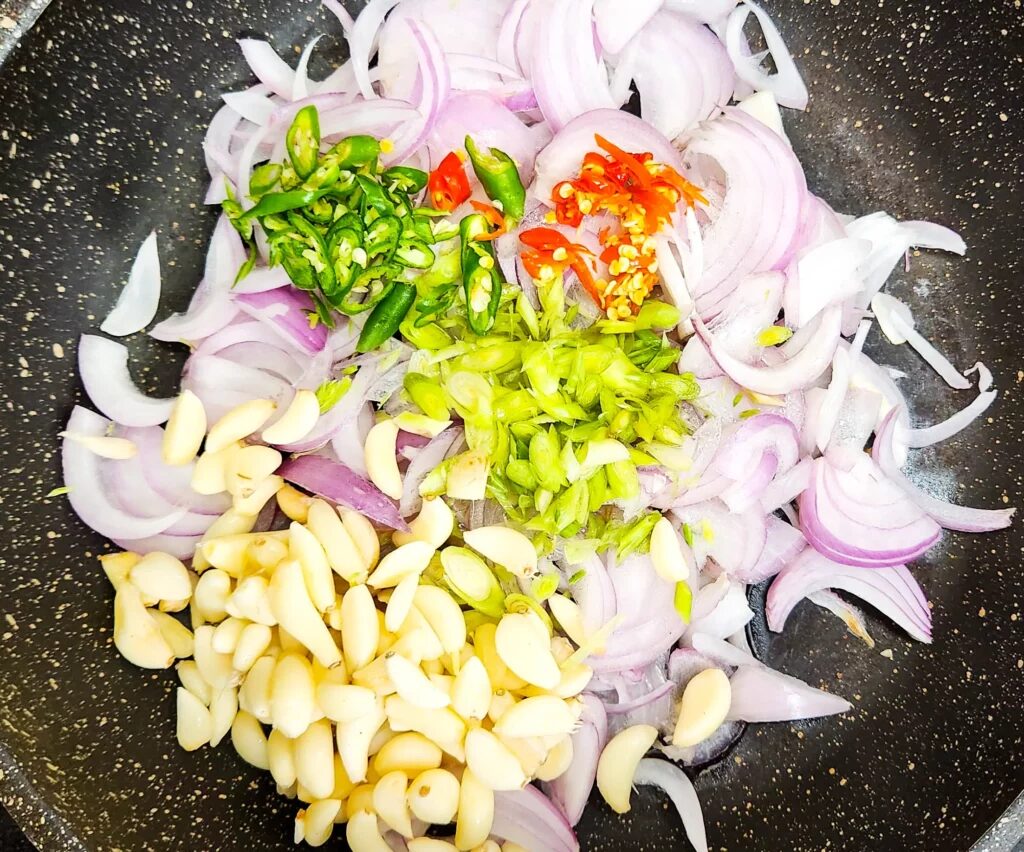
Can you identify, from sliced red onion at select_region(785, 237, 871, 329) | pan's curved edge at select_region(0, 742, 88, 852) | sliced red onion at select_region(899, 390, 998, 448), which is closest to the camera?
pan's curved edge at select_region(0, 742, 88, 852)

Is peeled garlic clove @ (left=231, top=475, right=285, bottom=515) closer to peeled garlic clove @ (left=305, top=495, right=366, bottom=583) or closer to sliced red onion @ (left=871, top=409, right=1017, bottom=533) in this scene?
peeled garlic clove @ (left=305, top=495, right=366, bottom=583)

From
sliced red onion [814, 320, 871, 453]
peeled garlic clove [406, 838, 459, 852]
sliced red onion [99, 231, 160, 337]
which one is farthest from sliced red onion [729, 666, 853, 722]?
sliced red onion [99, 231, 160, 337]

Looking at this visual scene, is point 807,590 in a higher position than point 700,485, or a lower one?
lower

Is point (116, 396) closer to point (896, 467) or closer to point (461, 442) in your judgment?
point (461, 442)

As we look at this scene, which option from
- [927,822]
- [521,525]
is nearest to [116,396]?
[521,525]

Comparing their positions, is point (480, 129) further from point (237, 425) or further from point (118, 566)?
point (118, 566)

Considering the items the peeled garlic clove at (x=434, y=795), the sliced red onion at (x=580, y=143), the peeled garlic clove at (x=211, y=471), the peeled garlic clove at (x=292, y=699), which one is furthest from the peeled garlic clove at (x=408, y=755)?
the sliced red onion at (x=580, y=143)
